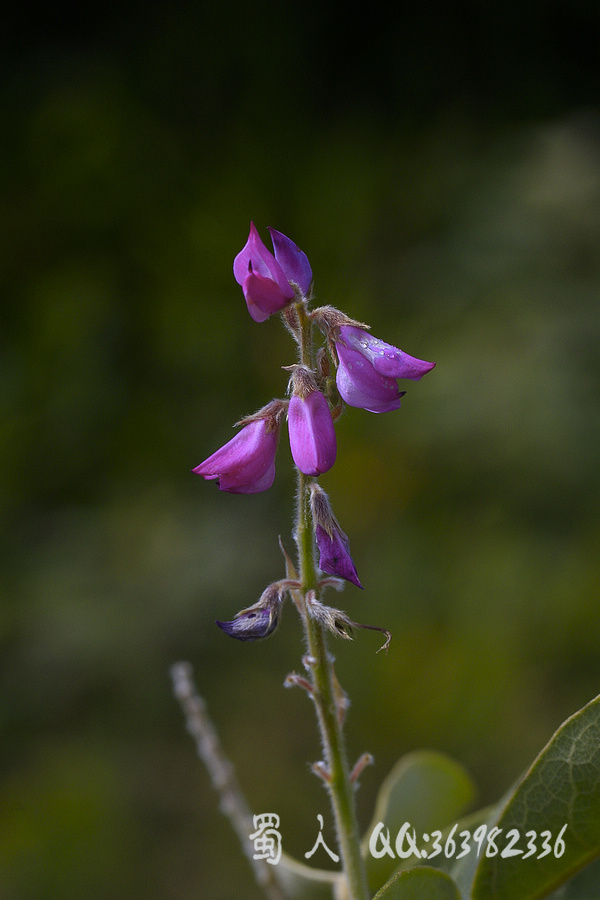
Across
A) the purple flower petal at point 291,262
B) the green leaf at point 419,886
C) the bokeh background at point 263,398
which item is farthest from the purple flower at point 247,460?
the bokeh background at point 263,398

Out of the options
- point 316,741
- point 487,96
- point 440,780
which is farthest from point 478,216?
point 440,780

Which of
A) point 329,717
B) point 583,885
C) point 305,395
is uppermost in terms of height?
point 305,395

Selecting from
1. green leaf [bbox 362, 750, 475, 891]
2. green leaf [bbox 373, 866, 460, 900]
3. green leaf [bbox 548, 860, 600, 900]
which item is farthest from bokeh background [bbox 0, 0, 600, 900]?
green leaf [bbox 373, 866, 460, 900]

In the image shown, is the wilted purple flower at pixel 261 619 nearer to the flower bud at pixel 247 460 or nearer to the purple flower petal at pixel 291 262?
the flower bud at pixel 247 460

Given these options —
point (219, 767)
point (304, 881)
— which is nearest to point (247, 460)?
point (219, 767)

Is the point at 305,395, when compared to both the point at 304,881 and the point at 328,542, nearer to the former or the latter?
the point at 328,542

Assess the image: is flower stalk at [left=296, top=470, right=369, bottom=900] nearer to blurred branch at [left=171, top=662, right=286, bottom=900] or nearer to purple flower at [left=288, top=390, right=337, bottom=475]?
purple flower at [left=288, top=390, right=337, bottom=475]
